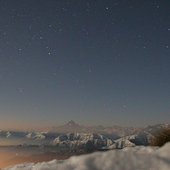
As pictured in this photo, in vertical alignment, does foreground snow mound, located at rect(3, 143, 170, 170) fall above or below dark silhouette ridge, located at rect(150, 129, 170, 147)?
above

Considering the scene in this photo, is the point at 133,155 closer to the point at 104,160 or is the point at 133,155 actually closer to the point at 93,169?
the point at 104,160

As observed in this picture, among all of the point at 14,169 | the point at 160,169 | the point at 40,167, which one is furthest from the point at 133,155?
the point at 14,169

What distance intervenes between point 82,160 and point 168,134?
571cm

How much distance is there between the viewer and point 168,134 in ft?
18.9

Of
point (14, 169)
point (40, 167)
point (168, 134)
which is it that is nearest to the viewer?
point (40, 167)

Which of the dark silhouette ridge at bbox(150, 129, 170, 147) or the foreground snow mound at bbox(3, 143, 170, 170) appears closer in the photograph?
the foreground snow mound at bbox(3, 143, 170, 170)

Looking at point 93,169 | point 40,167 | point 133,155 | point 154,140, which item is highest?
point 133,155

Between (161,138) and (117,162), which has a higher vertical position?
(117,162)

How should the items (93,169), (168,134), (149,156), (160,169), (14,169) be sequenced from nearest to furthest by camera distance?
(160,169), (93,169), (149,156), (14,169), (168,134)

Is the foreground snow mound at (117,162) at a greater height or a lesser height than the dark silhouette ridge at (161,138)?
greater

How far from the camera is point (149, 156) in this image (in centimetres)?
152

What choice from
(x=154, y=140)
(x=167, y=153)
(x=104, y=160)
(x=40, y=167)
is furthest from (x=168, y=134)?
(x=40, y=167)

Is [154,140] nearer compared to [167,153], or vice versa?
[167,153]

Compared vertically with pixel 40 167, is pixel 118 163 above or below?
above
